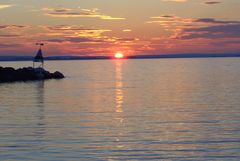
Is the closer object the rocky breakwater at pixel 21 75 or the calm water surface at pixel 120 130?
the calm water surface at pixel 120 130

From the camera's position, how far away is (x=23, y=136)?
28.0m

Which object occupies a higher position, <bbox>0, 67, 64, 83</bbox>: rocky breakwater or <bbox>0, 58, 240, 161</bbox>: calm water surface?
<bbox>0, 58, 240, 161</bbox>: calm water surface

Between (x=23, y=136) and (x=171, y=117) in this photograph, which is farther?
(x=171, y=117)

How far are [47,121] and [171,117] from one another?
28.8 feet

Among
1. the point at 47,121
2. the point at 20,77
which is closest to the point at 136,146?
the point at 47,121

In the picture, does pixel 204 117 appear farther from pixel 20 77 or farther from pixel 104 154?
pixel 20 77

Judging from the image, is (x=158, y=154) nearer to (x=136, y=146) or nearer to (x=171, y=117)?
(x=136, y=146)

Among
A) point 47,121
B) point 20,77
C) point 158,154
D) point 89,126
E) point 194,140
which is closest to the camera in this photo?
point 158,154

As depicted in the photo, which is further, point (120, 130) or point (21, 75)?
point (21, 75)

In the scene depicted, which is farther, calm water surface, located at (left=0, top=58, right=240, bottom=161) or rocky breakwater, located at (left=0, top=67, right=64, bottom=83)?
rocky breakwater, located at (left=0, top=67, right=64, bottom=83)

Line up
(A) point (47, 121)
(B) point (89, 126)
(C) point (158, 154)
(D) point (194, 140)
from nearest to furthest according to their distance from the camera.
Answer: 1. (C) point (158, 154)
2. (D) point (194, 140)
3. (B) point (89, 126)
4. (A) point (47, 121)

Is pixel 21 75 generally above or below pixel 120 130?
below

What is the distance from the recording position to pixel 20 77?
87.8 m

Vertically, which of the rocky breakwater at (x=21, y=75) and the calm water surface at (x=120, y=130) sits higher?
the calm water surface at (x=120, y=130)
